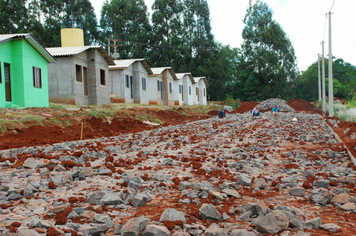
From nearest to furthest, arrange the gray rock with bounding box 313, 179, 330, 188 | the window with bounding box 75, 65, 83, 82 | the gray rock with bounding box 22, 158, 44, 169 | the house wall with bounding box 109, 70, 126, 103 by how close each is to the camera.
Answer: the gray rock with bounding box 313, 179, 330, 188, the gray rock with bounding box 22, 158, 44, 169, the window with bounding box 75, 65, 83, 82, the house wall with bounding box 109, 70, 126, 103

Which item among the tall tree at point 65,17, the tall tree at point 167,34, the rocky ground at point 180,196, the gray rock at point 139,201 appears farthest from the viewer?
the tall tree at point 167,34

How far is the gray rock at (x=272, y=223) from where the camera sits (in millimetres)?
3590

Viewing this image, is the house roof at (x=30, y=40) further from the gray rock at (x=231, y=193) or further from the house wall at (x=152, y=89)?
the house wall at (x=152, y=89)

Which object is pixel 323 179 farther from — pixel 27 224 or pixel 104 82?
pixel 104 82

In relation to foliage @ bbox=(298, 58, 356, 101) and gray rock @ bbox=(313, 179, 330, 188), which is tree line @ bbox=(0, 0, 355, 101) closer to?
foliage @ bbox=(298, 58, 356, 101)

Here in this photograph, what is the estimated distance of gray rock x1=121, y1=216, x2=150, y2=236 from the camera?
3516mm

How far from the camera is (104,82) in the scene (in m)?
27.0

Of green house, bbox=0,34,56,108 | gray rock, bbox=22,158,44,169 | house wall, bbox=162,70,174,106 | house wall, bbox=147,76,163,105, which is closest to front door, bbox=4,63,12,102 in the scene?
green house, bbox=0,34,56,108

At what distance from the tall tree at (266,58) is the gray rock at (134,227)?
174ft

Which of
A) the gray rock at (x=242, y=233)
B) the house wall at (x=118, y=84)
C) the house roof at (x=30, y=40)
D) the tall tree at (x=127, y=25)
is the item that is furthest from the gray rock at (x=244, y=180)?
the tall tree at (x=127, y=25)

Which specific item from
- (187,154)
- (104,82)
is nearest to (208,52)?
(104,82)

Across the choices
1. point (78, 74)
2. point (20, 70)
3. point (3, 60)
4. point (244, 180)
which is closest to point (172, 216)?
point (244, 180)

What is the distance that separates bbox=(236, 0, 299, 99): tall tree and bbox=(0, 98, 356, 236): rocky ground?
47875mm

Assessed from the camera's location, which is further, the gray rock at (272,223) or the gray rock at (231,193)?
the gray rock at (231,193)
